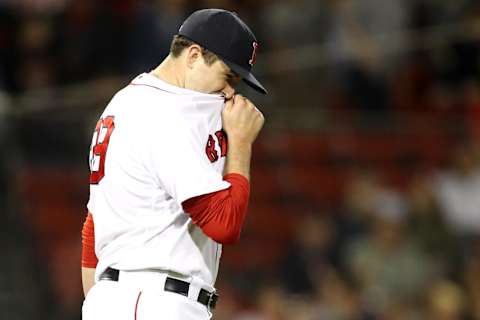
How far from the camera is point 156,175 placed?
10.8ft

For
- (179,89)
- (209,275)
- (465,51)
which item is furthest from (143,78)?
(465,51)

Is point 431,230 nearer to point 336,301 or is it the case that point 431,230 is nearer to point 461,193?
point 461,193

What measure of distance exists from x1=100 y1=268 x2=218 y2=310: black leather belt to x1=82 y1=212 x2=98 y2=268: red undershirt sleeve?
252 mm

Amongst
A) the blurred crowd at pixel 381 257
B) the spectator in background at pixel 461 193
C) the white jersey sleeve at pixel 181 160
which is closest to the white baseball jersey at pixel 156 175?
the white jersey sleeve at pixel 181 160

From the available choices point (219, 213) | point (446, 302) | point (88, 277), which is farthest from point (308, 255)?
point (219, 213)

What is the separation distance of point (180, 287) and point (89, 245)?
47 cm

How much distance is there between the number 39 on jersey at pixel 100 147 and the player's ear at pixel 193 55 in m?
0.29

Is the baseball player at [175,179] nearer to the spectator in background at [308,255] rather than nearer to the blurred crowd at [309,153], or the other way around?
the blurred crowd at [309,153]

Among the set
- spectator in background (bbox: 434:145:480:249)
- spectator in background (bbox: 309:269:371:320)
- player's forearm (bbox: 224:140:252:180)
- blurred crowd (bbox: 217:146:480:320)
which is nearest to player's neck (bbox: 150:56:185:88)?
player's forearm (bbox: 224:140:252:180)

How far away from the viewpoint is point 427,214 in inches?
334

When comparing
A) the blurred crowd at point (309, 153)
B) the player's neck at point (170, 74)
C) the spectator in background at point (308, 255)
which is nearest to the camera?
the player's neck at point (170, 74)

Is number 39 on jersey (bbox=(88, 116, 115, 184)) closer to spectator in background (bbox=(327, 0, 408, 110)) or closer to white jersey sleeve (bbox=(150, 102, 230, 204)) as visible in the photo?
white jersey sleeve (bbox=(150, 102, 230, 204))

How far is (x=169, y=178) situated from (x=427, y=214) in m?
5.50

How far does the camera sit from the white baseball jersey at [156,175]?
3.25m
